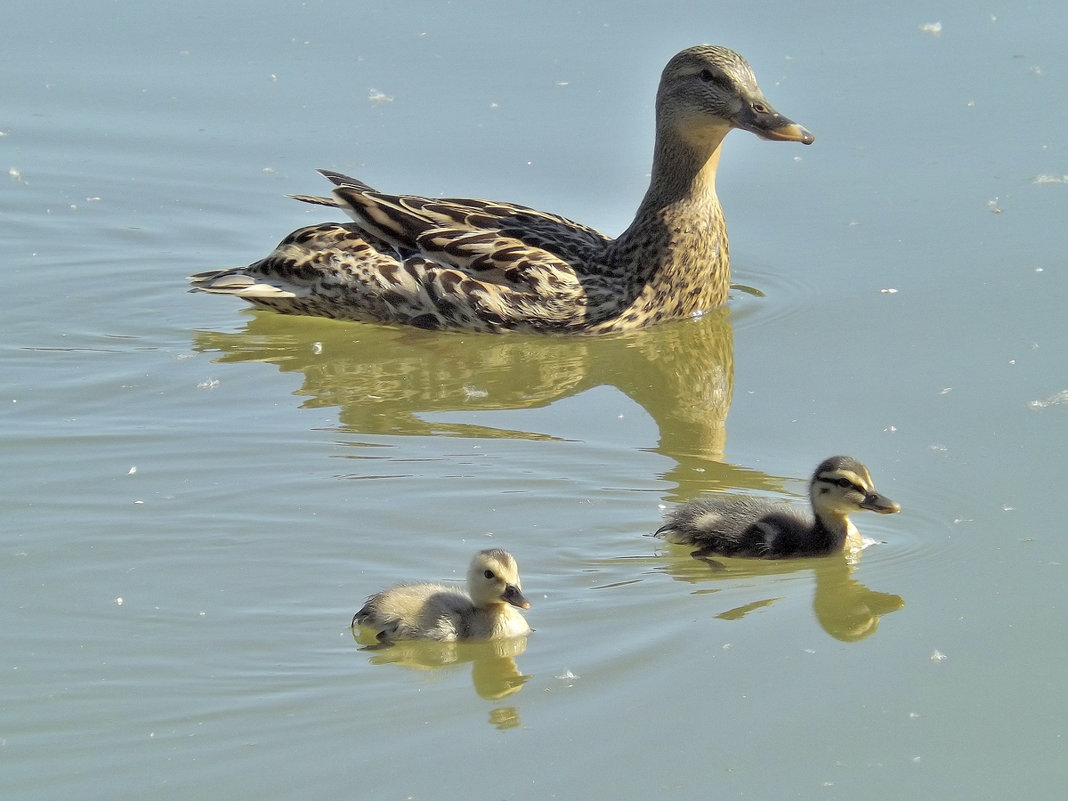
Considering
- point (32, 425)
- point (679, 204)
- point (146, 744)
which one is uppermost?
point (679, 204)

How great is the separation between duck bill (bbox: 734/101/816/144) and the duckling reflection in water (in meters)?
3.78

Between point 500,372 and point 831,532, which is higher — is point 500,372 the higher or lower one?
the higher one

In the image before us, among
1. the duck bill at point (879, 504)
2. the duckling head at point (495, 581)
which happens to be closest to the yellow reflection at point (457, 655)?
the duckling head at point (495, 581)

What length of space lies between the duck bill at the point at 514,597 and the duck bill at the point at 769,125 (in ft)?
12.8

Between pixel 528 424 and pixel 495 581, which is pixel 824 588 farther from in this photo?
pixel 528 424

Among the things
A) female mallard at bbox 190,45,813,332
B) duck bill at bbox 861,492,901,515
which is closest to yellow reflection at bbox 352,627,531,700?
duck bill at bbox 861,492,901,515

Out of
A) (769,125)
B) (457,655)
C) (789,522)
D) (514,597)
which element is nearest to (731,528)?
(789,522)

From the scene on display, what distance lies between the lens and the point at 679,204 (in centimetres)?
923

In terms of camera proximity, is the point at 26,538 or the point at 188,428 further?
the point at 188,428

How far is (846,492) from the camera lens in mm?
6285

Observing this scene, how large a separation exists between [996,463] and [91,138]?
6344mm

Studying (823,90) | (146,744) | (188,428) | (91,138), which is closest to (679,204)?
(823,90)

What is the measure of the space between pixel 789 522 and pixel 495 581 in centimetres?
134

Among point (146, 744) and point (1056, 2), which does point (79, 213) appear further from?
point (1056, 2)
